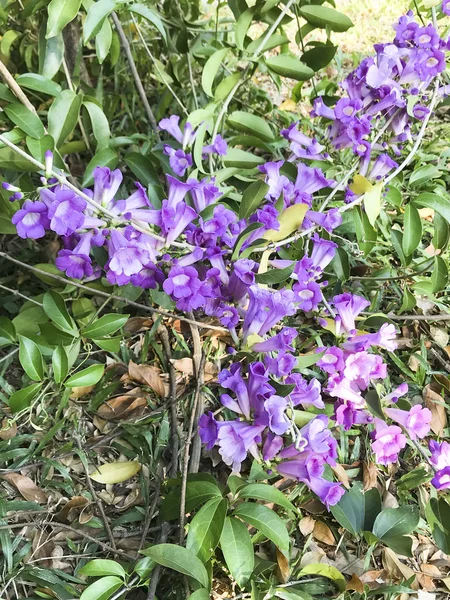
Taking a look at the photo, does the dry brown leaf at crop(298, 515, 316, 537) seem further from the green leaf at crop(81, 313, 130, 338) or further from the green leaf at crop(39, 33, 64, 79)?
the green leaf at crop(39, 33, 64, 79)

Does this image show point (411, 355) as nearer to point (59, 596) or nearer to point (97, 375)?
point (97, 375)

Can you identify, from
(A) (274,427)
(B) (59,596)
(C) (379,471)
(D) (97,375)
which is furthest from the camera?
(C) (379,471)

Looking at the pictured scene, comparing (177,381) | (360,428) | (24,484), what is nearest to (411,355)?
(360,428)

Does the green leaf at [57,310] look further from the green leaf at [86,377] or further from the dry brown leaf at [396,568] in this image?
the dry brown leaf at [396,568]

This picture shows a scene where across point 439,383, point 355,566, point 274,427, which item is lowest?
point 355,566

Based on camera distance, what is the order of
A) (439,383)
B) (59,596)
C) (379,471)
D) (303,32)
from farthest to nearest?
(303,32), (439,383), (379,471), (59,596)

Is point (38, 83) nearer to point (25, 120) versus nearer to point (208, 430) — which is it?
point (25, 120)

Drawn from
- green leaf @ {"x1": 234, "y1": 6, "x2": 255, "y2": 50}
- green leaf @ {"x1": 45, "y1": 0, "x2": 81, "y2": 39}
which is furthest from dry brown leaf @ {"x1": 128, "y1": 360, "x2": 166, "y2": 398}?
green leaf @ {"x1": 234, "y1": 6, "x2": 255, "y2": 50}
